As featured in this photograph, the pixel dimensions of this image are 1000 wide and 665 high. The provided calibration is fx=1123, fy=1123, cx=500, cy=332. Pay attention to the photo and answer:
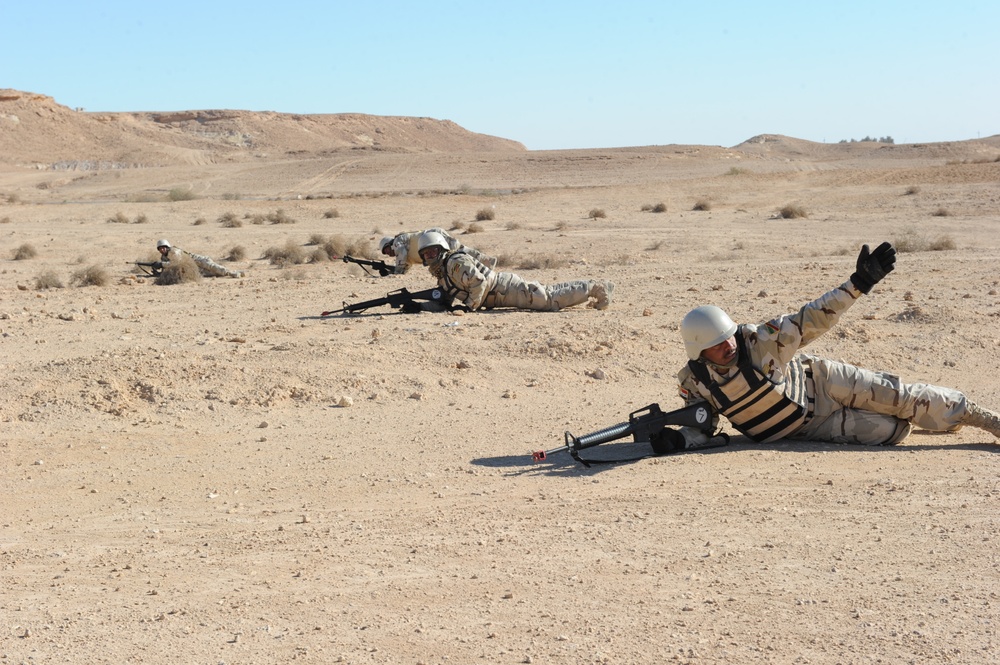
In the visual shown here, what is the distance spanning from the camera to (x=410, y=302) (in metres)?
13.0

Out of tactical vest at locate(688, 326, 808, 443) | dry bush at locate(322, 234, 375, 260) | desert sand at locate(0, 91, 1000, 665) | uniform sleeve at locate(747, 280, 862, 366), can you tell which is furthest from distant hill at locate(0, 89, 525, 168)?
uniform sleeve at locate(747, 280, 862, 366)

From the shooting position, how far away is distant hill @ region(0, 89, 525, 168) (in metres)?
81.9

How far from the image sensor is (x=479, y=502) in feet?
21.2

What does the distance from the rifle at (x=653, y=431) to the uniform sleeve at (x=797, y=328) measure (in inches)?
21.1

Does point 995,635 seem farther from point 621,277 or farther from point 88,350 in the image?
point 621,277

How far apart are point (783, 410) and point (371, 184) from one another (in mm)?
45586

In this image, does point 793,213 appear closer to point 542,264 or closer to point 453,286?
point 542,264

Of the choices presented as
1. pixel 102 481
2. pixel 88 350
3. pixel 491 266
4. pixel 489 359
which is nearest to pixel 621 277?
pixel 491 266

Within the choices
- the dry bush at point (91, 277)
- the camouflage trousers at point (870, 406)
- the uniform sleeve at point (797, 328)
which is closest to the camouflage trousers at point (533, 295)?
the camouflage trousers at point (870, 406)

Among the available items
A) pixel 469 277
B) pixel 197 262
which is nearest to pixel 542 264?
pixel 197 262

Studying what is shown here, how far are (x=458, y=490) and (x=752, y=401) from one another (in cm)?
194

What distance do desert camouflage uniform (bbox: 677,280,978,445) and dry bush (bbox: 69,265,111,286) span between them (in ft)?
41.1

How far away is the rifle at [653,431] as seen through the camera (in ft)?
23.1

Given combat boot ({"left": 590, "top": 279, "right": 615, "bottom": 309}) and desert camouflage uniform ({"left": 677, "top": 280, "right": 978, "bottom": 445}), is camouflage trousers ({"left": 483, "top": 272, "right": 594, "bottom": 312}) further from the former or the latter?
desert camouflage uniform ({"left": 677, "top": 280, "right": 978, "bottom": 445})
